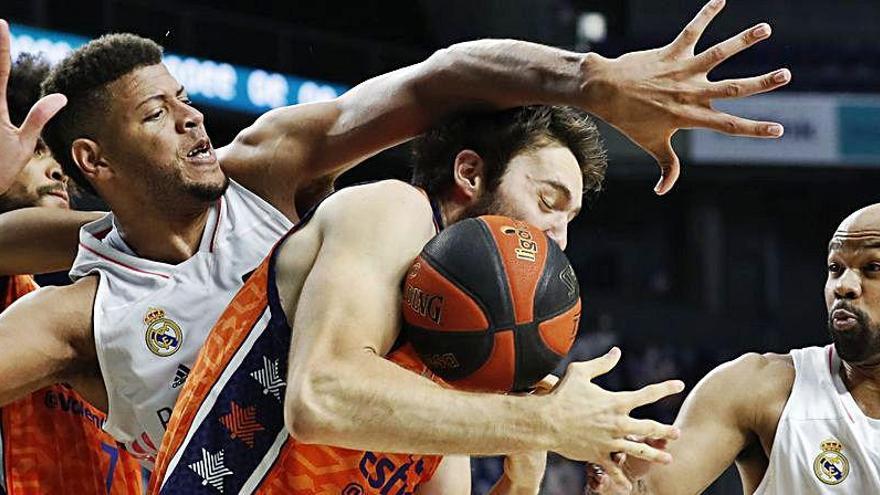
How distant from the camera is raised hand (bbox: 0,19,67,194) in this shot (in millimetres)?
2770

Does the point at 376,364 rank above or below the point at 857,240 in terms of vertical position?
above

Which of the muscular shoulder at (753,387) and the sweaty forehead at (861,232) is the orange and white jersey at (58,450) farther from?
the sweaty forehead at (861,232)

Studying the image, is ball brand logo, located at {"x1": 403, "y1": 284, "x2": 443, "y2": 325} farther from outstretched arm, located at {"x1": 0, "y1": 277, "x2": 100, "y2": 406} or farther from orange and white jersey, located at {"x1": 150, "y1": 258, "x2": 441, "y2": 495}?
outstretched arm, located at {"x1": 0, "y1": 277, "x2": 100, "y2": 406}

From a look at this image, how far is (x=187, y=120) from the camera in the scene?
3289mm

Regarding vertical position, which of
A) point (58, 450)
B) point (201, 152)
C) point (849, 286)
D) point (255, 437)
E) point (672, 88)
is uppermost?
point (672, 88)

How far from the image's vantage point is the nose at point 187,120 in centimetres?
328

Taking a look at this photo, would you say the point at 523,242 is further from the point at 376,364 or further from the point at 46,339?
the point at 46,339

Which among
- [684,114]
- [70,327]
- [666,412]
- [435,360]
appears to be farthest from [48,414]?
[666,412]

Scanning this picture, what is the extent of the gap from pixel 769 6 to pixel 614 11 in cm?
213

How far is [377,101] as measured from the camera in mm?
3117

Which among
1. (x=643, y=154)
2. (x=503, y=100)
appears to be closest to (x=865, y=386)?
(x=503, y=100)

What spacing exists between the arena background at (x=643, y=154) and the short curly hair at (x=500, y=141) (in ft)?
22.9

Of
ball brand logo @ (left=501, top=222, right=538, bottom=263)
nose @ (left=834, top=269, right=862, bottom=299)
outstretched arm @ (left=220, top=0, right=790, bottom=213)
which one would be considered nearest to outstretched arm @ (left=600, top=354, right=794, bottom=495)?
nose @ (left=834, top=269, right=862, bottom=299)

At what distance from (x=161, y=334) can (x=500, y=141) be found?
1.06 meters
